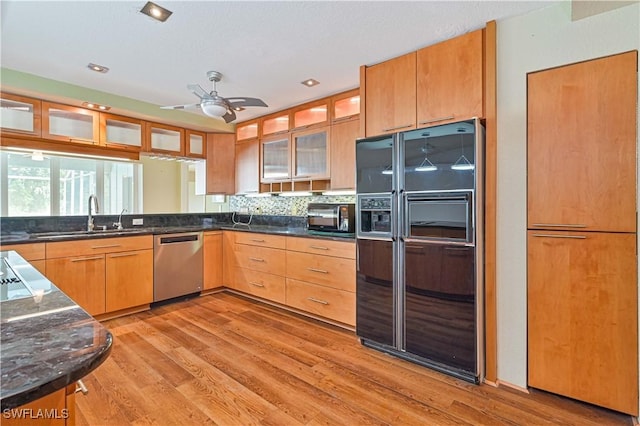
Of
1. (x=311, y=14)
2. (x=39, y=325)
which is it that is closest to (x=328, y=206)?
(x=311, y=14)

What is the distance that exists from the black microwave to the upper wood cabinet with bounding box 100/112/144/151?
232cm

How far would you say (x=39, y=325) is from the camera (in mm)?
854

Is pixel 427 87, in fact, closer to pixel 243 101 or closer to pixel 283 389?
pixel 243 101

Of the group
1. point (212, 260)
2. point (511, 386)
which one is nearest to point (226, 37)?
point (212, 260)

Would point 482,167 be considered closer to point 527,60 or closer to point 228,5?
point 527,60

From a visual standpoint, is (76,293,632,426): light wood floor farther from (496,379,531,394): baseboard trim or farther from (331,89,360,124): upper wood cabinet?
(331,89,360,124): upper wood cabinet

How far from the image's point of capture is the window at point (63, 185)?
4337 millimetres

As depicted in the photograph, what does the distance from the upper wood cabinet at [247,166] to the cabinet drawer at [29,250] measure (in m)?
2.35

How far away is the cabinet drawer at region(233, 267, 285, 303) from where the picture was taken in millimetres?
3700

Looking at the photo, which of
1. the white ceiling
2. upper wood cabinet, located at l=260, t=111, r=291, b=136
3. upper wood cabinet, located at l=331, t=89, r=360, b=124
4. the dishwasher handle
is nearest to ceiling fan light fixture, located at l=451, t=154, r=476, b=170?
the white ceiling

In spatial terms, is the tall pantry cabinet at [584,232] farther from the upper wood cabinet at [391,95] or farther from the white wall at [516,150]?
the upper wood cabinet at [391,95]

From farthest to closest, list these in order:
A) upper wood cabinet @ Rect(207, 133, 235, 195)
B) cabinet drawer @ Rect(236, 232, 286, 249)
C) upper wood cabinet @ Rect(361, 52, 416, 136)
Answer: upper wood cabinet @ Rect(207, 133, 235, 195) → cabinet drawer @ Rect(236, 232, 286, 249) → upper wood cabinet @ Rect(361, 52, 416, 136)

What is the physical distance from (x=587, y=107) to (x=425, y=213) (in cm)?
114

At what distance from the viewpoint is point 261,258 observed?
3.90 metres
